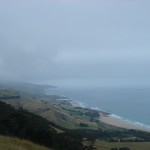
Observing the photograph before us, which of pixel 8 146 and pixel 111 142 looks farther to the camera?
pixel 111 142

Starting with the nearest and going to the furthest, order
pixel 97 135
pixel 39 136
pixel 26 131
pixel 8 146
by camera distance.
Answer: pixel 8 146 → pixel 39 136 → pixel 26 131 → pixel 97 135

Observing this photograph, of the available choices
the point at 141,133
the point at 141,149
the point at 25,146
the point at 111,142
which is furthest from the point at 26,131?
the point at 141,133

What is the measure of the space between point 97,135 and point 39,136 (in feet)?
432

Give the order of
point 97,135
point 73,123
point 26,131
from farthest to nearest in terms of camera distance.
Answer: point 73,123 → point 97,135 → point 26,131

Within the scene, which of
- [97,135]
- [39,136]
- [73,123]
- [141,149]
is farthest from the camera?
[73,123]

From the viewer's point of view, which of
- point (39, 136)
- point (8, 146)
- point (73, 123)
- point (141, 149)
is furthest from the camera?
point (73, 123)

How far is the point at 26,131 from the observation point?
4112 centimetres

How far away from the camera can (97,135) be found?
16438 cm

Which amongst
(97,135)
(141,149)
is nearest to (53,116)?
(97,135)

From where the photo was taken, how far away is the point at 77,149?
54656 mm

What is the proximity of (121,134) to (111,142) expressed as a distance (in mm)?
34078

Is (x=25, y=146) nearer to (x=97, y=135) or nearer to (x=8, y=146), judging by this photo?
(x=8, y=146)

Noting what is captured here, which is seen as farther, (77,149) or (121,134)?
(121,134)

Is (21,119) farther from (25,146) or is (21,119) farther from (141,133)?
(141,133)
